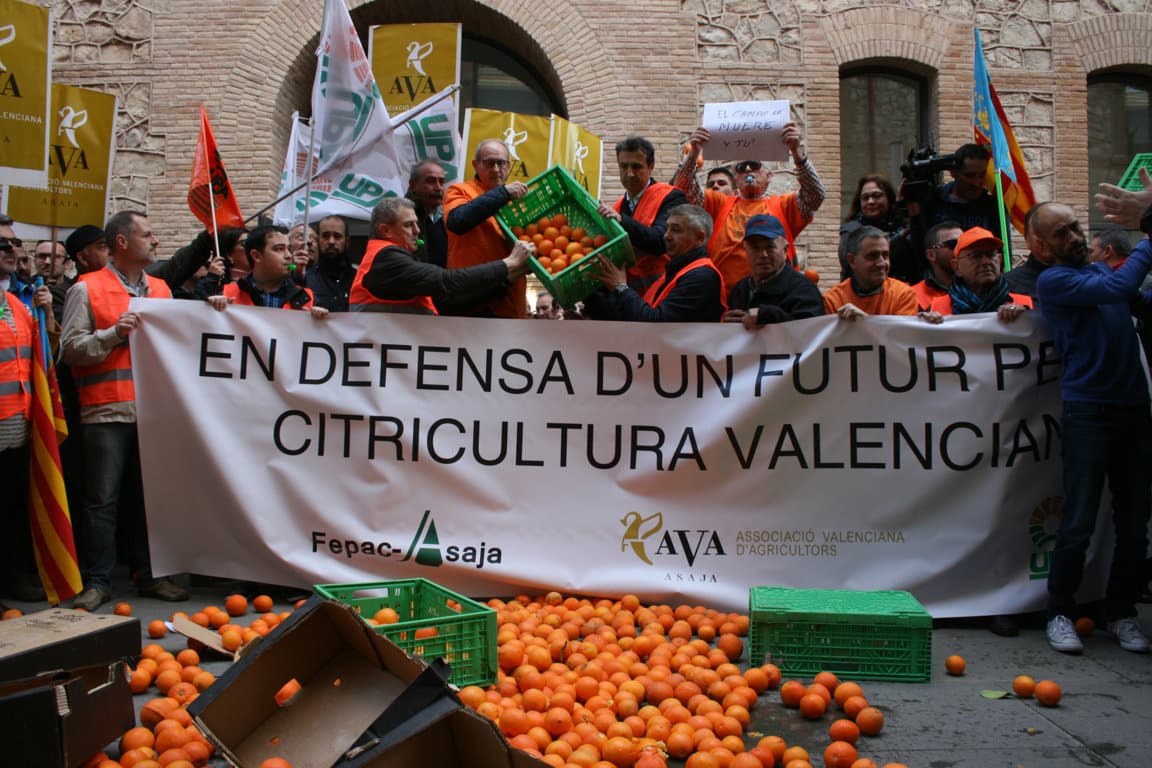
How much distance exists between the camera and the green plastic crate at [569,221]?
16.2 feet

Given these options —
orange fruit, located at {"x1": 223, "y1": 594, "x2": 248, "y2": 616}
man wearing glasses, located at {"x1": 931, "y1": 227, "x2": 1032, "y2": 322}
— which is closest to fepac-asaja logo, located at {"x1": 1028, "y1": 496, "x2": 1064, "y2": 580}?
man wearing glasses, located at {"x1": 931, "y1": 227, "x2": 1032, "y2": 322}

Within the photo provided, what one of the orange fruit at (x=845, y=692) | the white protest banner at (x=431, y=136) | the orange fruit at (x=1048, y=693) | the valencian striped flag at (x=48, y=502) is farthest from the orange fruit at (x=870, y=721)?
the white protest banner at (x=431, y=136)

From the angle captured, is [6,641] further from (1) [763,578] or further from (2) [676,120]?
(2) [676,120]

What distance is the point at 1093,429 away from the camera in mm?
4516

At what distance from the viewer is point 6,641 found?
2973 millimetres

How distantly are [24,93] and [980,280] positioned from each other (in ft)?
20.0

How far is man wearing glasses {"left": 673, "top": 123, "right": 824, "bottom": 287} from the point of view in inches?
239

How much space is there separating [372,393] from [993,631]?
331 centimetres

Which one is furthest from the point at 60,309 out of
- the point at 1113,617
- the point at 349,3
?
the point at 349,3

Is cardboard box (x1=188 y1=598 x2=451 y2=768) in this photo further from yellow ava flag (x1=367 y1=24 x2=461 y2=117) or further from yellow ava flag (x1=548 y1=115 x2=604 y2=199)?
yellow ava flag (x1=367 y1=24 x2=461 y2=117)

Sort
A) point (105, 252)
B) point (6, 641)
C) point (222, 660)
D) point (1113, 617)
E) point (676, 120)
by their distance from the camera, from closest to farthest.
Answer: point (6, 641) → point (222, 660) → point (1113, 617) → point (105, 252) → point (676, 120)

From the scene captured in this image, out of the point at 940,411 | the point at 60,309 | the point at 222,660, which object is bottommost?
the point at 222,660

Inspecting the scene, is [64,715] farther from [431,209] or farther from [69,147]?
[69,147]

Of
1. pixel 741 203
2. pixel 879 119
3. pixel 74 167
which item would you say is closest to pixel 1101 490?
pixel 741 203
